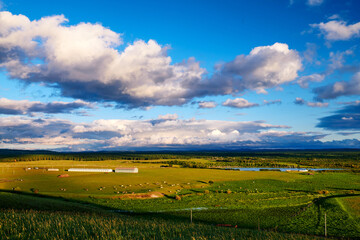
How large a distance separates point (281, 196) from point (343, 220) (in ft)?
98.3

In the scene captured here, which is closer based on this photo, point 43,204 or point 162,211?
point 43,204

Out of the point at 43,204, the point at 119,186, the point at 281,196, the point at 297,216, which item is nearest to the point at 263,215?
the point at 297,216

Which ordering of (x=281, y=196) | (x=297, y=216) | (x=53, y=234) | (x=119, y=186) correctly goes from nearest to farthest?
(x=53, y=234) < (x=297, y=216) < (x=281, y=196) < (x=119, y=186)

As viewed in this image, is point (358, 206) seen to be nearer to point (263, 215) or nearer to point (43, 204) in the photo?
point (263, 215)

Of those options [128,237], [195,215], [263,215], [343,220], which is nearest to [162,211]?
[195,215]

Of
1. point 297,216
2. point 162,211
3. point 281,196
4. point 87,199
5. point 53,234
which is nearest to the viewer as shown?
point 53,234

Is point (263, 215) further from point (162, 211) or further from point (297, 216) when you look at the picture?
point (162, 211)

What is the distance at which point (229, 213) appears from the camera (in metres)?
58.3

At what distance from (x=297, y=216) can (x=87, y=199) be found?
5306 cm

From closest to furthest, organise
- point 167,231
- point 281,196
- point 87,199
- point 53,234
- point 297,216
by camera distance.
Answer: point 53,234 < point 167,231 < point 297,216 < point 87,199 < point 281,196

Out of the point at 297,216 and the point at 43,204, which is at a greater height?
the point at 43,204

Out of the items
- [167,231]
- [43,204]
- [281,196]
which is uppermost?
[167,231]

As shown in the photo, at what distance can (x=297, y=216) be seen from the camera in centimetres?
5559

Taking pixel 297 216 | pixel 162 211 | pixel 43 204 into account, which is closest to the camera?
pixel 43 204
